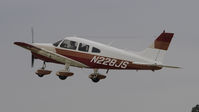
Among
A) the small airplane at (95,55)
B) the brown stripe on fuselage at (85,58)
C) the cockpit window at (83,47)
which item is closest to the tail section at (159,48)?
the small airplane at (95,55)

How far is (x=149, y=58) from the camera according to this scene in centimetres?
7025

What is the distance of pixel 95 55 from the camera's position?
231 ft

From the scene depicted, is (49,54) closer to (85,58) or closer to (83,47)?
(83,47)

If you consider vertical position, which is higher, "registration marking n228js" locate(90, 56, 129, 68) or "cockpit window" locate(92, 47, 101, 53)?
"cockpit window" locate(92, 47, 101, 53)

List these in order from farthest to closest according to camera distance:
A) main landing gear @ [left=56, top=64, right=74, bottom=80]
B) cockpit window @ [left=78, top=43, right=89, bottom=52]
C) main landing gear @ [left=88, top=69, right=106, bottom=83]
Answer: main landing gear @ [left=88, top=69, right=106, bottom=83] < cockpit window @ [left=78, top=43, right=89, bottom=52] < main landing gear @ [left=56, top=64, right=74, bottom=80]

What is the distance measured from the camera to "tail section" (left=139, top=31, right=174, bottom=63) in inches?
2766

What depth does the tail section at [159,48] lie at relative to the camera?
70.2 meters

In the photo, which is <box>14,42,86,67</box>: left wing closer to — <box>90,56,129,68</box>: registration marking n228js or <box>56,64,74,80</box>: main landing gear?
<box>56,64,74,80</box>: main landing gear

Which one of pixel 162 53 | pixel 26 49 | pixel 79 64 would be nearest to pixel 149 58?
pixel 162 53

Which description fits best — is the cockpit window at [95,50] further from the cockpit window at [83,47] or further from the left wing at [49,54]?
the left wing at [49,54]

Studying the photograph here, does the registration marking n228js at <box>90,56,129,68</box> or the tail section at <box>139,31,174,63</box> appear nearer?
the registration marking n228js at <box>90,56,129,68</box>

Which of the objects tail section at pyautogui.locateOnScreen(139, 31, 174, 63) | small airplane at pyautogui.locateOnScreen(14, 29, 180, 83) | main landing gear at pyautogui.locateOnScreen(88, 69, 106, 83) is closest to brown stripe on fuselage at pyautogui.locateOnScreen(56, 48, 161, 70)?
small airplane at pyautogui.locateOnScreen(14, 29, 180, 83)

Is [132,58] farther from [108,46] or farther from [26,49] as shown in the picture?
[26,49]

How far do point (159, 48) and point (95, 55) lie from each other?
5.34m
